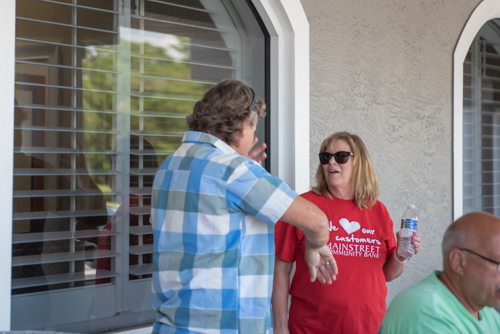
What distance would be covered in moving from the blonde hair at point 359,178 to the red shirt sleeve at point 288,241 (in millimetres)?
278

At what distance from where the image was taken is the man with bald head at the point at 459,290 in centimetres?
177

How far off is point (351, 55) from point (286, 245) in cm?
177

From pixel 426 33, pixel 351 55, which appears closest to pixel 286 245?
pixel 351 55

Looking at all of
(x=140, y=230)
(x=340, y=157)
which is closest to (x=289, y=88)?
(x=340, y=157)

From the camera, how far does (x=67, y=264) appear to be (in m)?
2.85

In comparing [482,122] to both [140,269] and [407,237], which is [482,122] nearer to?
[407,237]

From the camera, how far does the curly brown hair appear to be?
2074mm

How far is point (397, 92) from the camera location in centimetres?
430

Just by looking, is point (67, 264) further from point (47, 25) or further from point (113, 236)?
point (47, 25)

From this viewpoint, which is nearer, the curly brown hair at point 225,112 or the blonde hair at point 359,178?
the curly brown hair at point 225,112

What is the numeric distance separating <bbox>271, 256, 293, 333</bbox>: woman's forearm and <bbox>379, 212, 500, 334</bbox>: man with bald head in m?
0.89

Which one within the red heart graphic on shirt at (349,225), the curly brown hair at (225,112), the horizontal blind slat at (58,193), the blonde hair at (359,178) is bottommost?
the red heart graphic on shirt at (349,225)

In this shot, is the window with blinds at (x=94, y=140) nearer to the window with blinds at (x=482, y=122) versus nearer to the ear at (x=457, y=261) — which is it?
the ear at (x=457, y=261)

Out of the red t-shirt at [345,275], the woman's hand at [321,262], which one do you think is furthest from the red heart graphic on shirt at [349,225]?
the woman's hand at [321,262]
